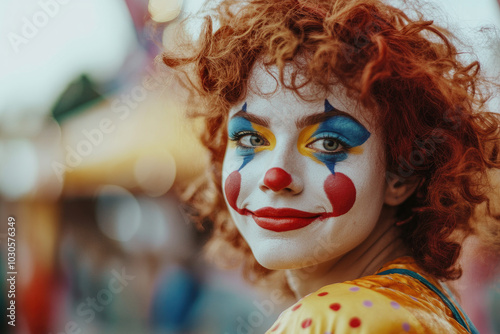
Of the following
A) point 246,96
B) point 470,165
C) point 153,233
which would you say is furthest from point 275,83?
point 153,233

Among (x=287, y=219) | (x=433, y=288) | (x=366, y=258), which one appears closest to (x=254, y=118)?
(x=287, y=219)

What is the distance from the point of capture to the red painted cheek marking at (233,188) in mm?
1288

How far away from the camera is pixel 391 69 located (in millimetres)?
1181

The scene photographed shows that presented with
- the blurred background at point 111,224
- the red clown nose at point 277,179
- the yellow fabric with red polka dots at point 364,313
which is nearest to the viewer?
the yellow fabric with red polka dots at point 364,313

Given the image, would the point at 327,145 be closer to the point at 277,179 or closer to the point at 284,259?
the point at 277,179

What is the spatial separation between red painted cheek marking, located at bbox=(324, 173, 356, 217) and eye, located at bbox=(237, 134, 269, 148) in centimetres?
20

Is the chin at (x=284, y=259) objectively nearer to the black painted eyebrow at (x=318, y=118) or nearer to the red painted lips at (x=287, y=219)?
the red painted lips at (x=287, y=219)

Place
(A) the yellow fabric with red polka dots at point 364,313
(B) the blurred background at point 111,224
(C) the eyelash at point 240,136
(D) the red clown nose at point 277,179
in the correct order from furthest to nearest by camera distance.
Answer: (B) the blurred background at point 111,224
(C) the eyelash at point 240,136
(D) the red clown nose at point 277,179
(A) the yellow fabric with red polka dots at point 364,313

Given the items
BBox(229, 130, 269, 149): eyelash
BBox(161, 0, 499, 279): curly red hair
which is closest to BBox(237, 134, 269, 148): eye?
BBox(229, 130, 269, 149): eyelash

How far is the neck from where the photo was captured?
1.33 metres

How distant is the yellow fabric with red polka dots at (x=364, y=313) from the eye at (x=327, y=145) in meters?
0.33

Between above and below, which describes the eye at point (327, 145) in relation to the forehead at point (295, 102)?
below

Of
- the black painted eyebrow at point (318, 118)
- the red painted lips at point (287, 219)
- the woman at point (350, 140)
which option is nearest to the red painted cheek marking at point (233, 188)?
the woman at point (350, 140)

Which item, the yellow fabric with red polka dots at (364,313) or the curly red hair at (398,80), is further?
the curly red hair at (398,80)
